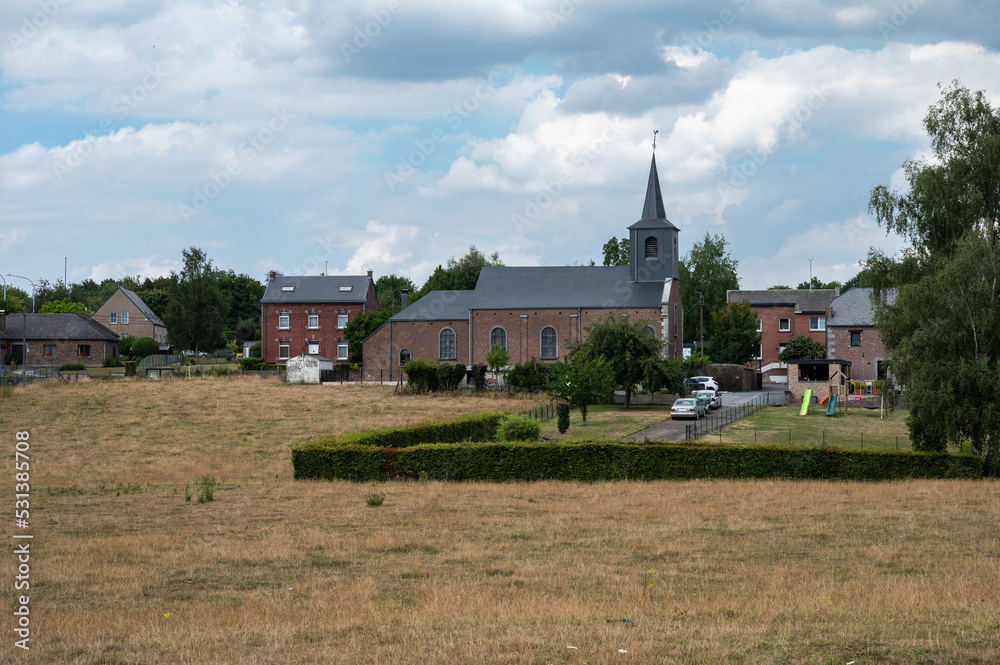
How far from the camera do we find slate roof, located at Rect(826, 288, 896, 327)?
2606 inches

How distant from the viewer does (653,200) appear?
234ft

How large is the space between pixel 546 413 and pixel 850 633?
4065 centimetres

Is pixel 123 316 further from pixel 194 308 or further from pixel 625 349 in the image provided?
pixel 625 349

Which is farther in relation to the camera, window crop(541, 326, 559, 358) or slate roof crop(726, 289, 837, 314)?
slate roof crop(726, 289, 837, 314)

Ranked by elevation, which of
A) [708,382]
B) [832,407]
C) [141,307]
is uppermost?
[141,307]

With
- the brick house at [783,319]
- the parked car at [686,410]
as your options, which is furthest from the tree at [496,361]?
the brick house at [783,319]

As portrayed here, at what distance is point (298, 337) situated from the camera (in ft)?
287

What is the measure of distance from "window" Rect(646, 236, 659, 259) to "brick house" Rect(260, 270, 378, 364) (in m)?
32.1

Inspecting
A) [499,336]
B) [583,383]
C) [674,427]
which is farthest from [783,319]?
[674,427]

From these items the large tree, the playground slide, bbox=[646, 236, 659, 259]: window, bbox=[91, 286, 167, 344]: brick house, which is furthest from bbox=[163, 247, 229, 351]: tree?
the large tree

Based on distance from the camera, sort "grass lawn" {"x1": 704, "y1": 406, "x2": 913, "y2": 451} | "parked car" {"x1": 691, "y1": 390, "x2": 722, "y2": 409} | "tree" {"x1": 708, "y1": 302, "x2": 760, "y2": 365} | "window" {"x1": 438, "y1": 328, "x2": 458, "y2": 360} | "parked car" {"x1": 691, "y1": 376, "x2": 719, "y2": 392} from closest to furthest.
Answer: "grass lawn" {"x1": 704, "y1": 406, "x2": 913, "y2": 451}, "parked car" {"x1": 691, "y1": 390, "x2": 722, "y2": 409}, "parked car" {"x1": 691, "y1": 376, "x2": 719, "y2": 392}, "window" {"x1": 438, "y1": 328, "x2": 458, "y2": 360}, "tree" {"x1": 708, "y1": 302, "x2": 760, "y2": 365}

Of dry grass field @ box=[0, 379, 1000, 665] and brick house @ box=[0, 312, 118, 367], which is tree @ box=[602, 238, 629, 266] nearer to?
brick house @ box=[0, 312, 118, 367]

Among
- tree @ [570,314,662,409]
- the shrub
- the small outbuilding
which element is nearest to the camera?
the shrub

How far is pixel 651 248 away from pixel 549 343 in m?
12.1
